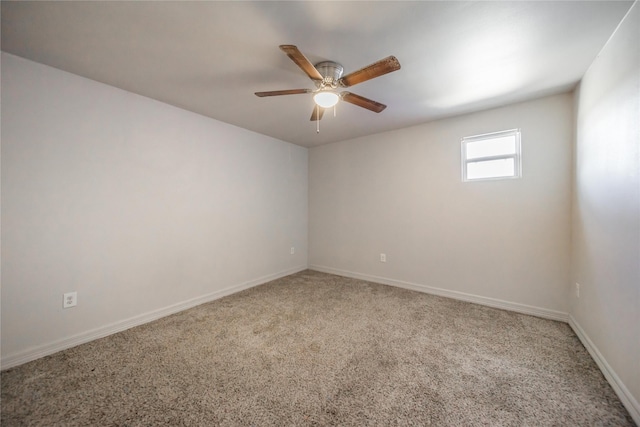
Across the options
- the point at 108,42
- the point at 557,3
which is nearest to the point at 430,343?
the point at 557,3

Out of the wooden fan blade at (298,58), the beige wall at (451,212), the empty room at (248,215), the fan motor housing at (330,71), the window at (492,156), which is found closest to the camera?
the wooden fan blade at (298,58)

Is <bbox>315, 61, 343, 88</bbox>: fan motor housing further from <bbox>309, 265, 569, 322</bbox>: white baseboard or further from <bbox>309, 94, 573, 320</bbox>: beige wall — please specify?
<bbox>309, 265, 569, 322</bbox>: white baseboard

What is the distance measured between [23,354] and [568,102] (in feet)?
17.5

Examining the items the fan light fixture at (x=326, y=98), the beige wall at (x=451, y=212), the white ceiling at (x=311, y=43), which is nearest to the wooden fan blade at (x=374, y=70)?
the fan light fixture at (x=326, y=98)

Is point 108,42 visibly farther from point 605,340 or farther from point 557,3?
point 605,340

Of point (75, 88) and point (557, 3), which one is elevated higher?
point (557, 3)

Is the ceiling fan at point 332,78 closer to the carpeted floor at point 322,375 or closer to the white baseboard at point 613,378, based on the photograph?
the carpeted floor at point 322,375

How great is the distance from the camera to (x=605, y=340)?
1749 mm

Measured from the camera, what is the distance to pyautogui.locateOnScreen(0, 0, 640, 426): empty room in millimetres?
1470

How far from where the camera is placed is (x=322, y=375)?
1.74 m

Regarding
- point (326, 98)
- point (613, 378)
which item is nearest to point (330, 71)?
point (326, 98)

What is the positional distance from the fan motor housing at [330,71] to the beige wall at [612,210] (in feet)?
5.78

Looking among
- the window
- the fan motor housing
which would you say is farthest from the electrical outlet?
the window

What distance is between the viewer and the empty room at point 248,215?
147 cm
